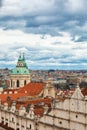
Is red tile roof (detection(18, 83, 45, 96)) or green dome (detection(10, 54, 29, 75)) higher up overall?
green dome (detection(10, 54, 29, 75))

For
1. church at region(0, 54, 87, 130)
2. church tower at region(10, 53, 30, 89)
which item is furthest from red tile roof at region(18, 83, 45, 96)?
church tower at region(10, 53, 30, 89)

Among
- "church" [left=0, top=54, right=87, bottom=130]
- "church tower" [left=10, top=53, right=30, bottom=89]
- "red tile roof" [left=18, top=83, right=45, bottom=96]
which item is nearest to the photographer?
"church" [left=0, top=54, right=87, bottom=130]

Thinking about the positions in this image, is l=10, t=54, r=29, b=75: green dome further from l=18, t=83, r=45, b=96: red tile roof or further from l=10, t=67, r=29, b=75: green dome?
l=18, t=83, r=45, b=96: red tile roof

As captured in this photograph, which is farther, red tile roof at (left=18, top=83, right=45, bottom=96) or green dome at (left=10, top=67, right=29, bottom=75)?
green dome at (left=10, top=67, right=29, bottom=75)

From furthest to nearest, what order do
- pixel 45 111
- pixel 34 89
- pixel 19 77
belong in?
1. pixel 19 77
2. pixel 34 89
3. pixel 45 111

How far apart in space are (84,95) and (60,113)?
18.7 feet

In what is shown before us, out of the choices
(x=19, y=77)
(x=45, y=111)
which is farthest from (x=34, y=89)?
(x=45, y=111)

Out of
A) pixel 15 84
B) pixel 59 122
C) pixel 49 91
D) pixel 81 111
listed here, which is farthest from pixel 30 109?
pixel 15 84

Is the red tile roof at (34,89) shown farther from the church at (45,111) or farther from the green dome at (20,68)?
the green dome at (20,68)

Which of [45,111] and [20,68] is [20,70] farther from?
[45,111]

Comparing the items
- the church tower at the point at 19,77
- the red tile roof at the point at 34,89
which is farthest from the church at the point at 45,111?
the church tower at the point at 19,77

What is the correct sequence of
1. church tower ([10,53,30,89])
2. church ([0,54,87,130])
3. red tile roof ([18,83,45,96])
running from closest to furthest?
church ([0,54,87,130]) < red tile roof ([18,83,45,96]) < church tower ([10,53,30,89])

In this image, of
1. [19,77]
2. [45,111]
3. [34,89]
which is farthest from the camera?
[19,77]

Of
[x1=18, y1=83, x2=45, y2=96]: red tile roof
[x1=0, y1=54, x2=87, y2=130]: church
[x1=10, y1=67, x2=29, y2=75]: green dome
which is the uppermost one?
[x1=10, y1=67, x2=29, y2=75]: green dome
